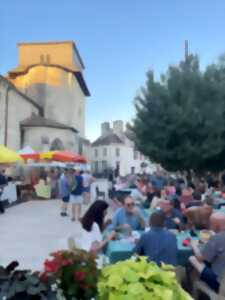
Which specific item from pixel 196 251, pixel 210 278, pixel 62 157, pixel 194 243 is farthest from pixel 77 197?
pixel 210 278

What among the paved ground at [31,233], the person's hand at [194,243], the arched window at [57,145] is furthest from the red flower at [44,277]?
the arched window at [57,145]

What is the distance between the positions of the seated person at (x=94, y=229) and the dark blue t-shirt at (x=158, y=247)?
875 millimetres

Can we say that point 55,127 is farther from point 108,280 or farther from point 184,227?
point 108,280

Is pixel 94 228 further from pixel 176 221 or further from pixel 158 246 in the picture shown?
pixel 176 221

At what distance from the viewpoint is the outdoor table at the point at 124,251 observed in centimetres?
548

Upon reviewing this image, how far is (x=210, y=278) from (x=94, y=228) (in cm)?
201

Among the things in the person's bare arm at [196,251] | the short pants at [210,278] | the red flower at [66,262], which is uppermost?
the red flower at [66,262]

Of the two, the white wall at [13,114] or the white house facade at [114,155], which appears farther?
the white house facade at [114,155]

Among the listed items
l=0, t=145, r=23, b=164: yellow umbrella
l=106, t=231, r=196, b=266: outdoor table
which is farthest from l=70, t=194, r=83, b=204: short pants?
l=106, t=231, r=196, b=266: outdoor table

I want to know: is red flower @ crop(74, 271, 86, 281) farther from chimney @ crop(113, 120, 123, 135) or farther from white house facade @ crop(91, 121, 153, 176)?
chimney @ crop(113, 120, 123, 135)

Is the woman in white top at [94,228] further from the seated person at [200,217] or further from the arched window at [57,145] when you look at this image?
the arched window at [57,145]

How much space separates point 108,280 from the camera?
6.93 ft

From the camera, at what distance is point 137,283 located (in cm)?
204

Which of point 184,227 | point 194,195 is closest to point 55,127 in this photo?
point 194,195
